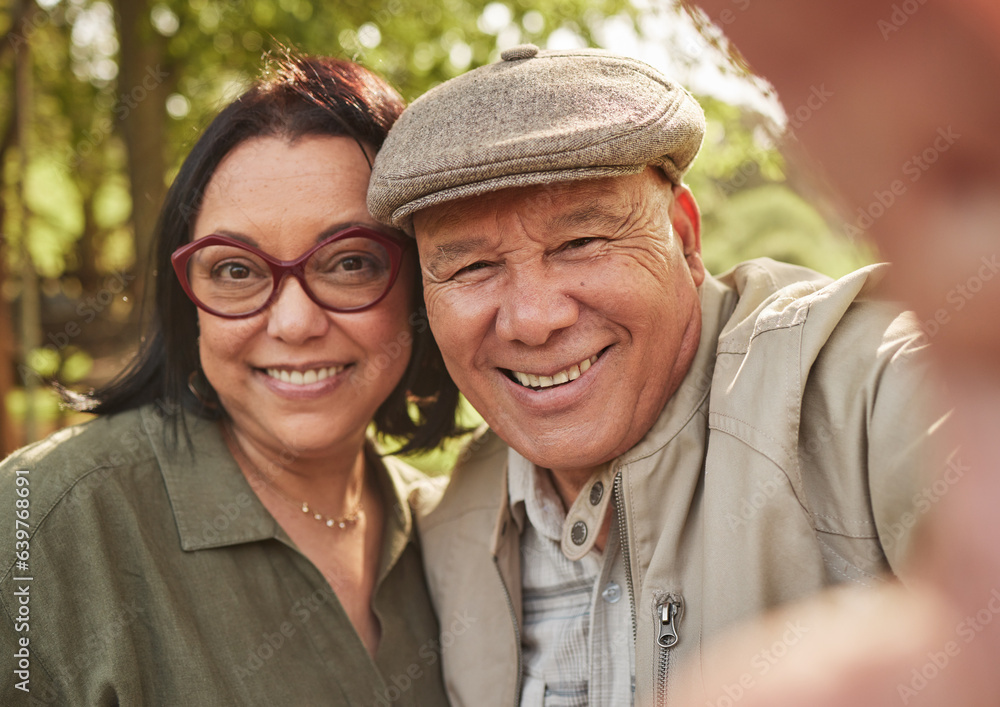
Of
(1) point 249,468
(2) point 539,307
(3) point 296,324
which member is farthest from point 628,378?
(1) point 249,468

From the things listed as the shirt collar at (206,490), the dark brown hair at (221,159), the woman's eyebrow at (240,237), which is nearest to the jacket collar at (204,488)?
the shirt collar at (206,490)

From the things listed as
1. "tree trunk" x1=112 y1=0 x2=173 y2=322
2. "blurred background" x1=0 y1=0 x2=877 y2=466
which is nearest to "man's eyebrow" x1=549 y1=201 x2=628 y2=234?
"blurred background" x1=0 y1=0 x2=877 y2=466

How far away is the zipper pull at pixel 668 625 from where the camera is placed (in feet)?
5.82

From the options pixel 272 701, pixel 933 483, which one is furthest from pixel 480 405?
pixel 933 483

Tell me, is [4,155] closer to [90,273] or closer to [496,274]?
[90,273]

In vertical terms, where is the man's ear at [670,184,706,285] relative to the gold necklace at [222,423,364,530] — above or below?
above

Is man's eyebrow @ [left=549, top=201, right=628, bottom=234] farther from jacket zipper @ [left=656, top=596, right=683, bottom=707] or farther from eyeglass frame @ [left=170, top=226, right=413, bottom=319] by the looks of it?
jacket zipper @ [left=656, top=596, right=683, bottom=707]

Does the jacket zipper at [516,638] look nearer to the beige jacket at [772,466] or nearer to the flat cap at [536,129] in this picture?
the beige jacket at [772,466]

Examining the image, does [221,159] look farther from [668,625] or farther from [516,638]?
[668,625]

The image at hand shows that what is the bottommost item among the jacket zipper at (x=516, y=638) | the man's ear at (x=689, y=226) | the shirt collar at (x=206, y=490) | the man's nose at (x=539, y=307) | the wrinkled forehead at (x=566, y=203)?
the shirt collar at (x=206, y=490)

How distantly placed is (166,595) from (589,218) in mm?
1384

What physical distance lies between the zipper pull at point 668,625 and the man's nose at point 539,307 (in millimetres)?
655

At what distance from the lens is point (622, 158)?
1.78 metres

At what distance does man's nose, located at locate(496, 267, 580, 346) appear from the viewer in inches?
74.9
